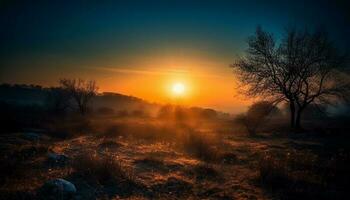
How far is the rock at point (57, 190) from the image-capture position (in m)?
6.28

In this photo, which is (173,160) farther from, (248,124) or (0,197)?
(248,124)

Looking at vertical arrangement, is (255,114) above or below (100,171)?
above

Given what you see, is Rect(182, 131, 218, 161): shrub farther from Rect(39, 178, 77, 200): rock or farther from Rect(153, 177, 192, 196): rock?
Rect(39, 178, 77, 200): rock

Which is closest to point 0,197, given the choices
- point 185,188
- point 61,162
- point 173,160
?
point 61,162

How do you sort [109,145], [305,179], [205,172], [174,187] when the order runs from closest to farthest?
[174,187] < [305,179] < [205,172] < [109,145]

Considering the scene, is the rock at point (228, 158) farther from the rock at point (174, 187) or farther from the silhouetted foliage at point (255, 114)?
the silhouetted foliage at point (255, 114)

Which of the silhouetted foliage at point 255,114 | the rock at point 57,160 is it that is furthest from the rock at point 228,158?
the silhouetted foliage at point 255,114

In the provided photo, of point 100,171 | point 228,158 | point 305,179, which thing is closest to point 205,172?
point 228,158

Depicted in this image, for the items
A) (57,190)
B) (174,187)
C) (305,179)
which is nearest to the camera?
(57,190)

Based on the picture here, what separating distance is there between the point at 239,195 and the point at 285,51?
1931 cm

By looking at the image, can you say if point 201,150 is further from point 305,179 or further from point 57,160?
point 57,160

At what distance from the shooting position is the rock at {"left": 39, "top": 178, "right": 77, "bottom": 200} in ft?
20.6

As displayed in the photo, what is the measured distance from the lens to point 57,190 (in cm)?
639

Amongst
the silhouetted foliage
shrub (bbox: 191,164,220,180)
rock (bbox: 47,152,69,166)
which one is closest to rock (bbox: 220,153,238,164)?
shrub (bbox: 191,164,220,180)
